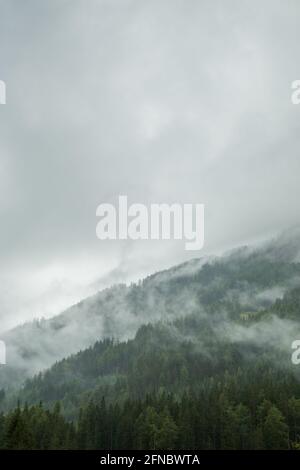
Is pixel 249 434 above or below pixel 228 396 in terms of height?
below

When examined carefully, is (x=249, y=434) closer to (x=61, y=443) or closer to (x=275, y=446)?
(x=275, y=446)

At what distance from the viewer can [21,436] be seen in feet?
276

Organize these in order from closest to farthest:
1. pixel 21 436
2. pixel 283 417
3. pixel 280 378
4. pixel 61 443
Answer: pixel 21 436 → pixel 61 443 → pixel 283 417 → pixel 280 378

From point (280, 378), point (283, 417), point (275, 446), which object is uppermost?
point (280, 378)

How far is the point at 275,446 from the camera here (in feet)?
358

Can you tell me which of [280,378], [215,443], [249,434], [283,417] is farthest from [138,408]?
[280,378]

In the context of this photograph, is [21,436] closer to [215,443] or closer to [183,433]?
[183,433]

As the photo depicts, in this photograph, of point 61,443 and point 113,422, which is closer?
point 61,443

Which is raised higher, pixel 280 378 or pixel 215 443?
pixel 280 378

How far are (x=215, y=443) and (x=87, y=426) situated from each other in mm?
36659
